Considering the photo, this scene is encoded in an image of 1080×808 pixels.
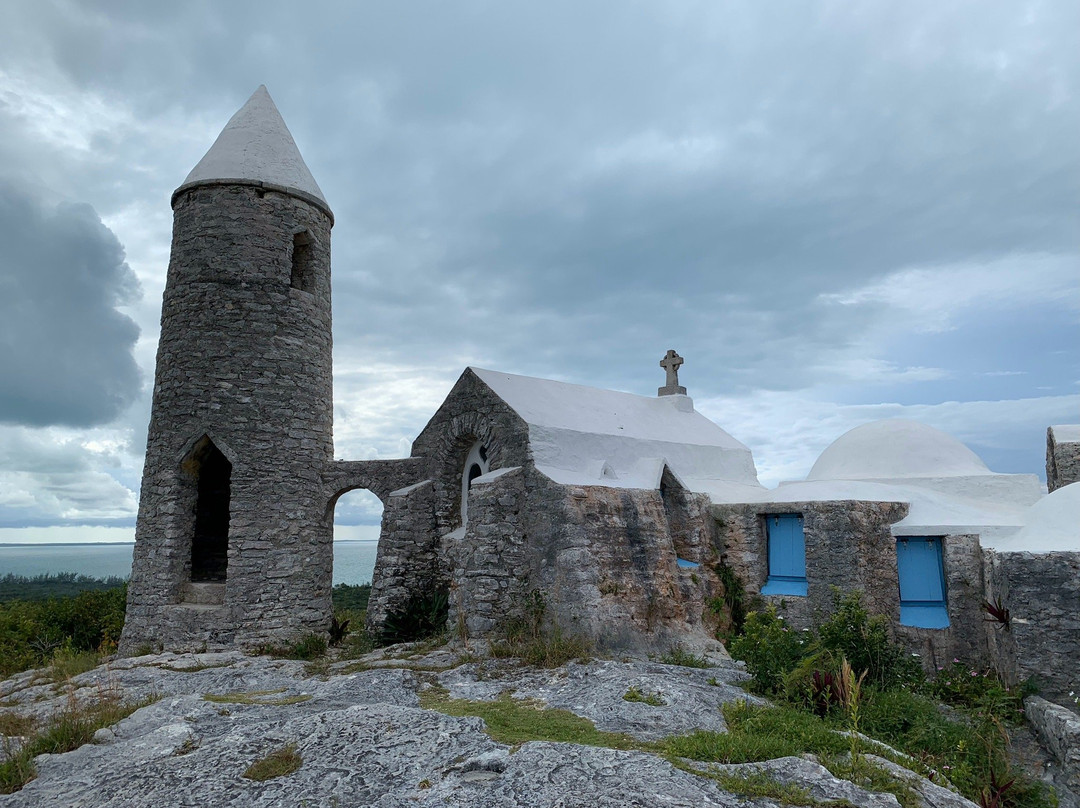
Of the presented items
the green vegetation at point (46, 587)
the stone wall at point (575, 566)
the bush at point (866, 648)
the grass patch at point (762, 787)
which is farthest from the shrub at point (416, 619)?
the green vegetation at point (46, 587)

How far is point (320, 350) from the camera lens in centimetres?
1423

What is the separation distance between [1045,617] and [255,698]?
9569 millimetres

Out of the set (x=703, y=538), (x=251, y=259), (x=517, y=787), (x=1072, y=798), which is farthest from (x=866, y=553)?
(x=251, y=259)

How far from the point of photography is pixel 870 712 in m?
8.02

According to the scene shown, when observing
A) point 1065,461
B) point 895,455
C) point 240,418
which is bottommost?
point 1065,461

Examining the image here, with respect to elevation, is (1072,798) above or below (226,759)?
below

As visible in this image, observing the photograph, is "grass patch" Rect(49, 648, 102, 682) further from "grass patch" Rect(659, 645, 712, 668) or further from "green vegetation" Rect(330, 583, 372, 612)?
"green vegetation" Rect(330, 583, 372, 612)

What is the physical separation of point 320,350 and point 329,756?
9.89m

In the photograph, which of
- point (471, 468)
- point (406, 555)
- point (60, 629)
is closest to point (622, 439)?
point (471, 468)

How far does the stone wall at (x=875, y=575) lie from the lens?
10.8 meters

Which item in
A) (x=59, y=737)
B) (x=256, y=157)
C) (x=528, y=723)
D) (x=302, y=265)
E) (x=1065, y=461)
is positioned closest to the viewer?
(x=59, y=737)

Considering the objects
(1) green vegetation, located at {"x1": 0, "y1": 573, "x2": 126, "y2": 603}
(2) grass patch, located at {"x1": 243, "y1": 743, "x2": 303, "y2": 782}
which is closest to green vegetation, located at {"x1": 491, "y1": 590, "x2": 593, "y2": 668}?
(2) grass patch, located at {"x1": 243, "y1": 743, "x2": 303, "y2": 782}

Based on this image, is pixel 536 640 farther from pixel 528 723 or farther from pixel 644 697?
pixel 528 723

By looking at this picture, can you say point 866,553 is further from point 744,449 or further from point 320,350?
point 320,350
